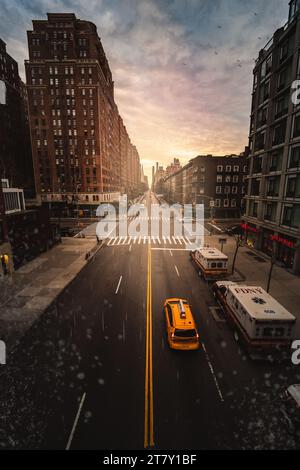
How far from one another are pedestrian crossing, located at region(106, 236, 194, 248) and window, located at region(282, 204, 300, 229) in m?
14.7

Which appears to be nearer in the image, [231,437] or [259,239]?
[231,437]

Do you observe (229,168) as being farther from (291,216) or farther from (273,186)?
(291,216)

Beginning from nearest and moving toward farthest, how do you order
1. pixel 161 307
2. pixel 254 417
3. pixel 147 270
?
pixel 254 417
pixel 161 307
pixel 147 270

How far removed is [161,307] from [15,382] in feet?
31.1

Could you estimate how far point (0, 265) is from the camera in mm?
20625

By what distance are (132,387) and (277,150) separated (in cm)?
2975

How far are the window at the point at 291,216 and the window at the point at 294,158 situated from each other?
14.5ft

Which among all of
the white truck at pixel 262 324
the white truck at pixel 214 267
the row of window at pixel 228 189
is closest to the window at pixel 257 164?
the white truck at pixel 214 267

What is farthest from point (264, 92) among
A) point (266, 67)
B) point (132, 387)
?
point (132, 387)

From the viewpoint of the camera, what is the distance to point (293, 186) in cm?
2347

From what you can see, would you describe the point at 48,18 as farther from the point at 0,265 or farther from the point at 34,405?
the point at 34,405

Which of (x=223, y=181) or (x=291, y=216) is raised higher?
(x=223, y=181)
